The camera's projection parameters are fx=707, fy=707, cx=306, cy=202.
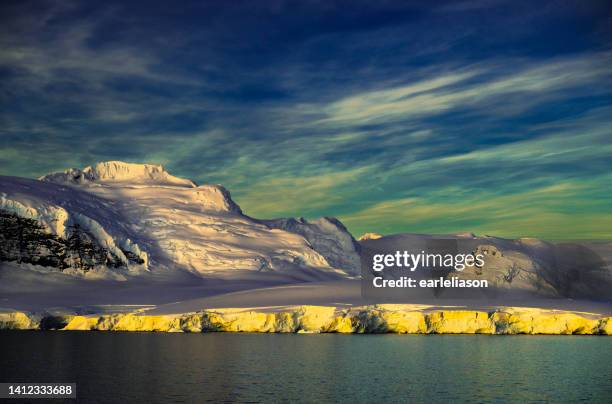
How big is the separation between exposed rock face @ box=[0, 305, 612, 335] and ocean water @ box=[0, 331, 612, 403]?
13653mm

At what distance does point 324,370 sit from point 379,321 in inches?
2262

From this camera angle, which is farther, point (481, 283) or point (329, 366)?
point (481, 283)

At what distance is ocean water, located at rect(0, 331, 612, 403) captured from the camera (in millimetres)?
55584

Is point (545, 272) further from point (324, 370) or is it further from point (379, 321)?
point (324, 370)

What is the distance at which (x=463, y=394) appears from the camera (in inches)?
2200

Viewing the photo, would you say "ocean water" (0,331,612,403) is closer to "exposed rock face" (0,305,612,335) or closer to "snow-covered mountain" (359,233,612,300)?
"exposed rock face" (0,305,612,335)

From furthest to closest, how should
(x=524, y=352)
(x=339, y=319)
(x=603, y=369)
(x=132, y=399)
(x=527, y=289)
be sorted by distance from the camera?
A: (x=527, y=289) < (x=339, y=319) < (x=524, y=352) < (x=603, y=369) < (x=132, y=399)

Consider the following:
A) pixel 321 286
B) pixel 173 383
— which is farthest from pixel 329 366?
pixel 321 286

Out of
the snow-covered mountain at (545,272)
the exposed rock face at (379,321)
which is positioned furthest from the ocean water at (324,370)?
the snow-covered mountain at (545,272)

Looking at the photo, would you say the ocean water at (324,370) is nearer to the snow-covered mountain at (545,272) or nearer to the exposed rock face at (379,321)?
the exposed rock face at (379,321)

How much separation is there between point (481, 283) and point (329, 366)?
104027 mm

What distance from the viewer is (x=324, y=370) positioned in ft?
235

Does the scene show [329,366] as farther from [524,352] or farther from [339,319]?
[339,319]

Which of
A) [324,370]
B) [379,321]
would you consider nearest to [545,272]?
[379,321]
